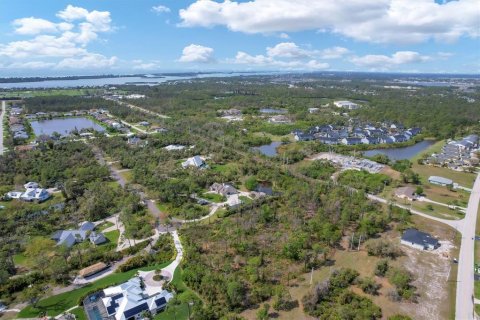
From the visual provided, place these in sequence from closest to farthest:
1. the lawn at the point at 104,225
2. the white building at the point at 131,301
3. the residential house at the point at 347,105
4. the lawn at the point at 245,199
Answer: the white building at the point at 131,301
the lawn at the point at 104,225
the lawn at the point at 245,199
the residential house at the point at 347,105

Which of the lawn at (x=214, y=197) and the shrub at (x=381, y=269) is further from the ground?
the lawn at (x=214, y=197)

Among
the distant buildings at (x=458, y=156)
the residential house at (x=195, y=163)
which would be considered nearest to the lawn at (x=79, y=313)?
the residential house at (x=195, y=163)

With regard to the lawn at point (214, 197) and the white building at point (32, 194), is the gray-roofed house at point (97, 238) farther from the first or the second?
the white building at point (32, 194)

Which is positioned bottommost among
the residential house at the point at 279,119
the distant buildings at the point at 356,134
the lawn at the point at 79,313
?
the lawn at the point at 79,313

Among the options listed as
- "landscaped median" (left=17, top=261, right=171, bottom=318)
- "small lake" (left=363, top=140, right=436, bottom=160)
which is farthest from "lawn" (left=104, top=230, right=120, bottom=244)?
"small lake" (left=363, top=140, right=436, bottom=160)

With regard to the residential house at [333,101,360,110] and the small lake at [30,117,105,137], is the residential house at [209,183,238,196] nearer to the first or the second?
the small lake at [30,117,105,137]

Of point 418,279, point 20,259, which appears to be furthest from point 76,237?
point 418,279

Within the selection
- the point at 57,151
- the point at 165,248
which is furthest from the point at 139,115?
the point at 165,248
